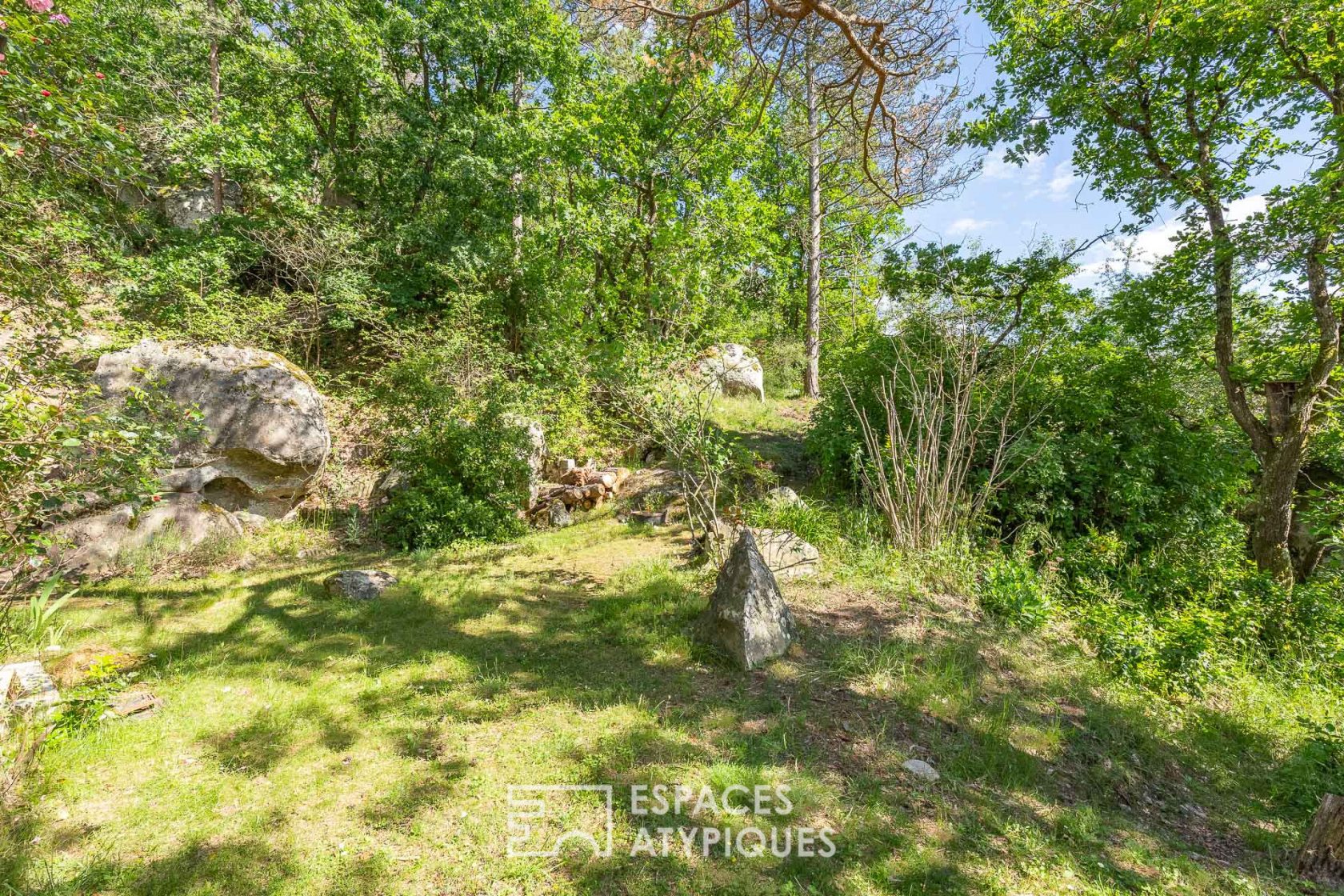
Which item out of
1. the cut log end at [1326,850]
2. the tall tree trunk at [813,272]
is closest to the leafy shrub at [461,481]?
the cut log end at [1326,850]

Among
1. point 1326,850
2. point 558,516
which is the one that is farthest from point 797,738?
point 558,516

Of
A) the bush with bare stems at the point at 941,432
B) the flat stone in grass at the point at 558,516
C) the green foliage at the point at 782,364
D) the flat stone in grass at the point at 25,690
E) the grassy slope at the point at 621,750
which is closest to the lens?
the grassy slope at the point at 621,750

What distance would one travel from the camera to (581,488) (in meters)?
7.36

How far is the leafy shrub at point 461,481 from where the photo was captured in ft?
20.3

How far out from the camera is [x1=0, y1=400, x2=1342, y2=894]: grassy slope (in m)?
2.06

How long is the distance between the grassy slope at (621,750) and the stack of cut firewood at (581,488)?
2628 mm

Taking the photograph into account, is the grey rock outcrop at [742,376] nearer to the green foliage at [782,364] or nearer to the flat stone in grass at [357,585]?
the green foliage at [782,364]

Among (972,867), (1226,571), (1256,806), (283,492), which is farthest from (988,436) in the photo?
(283,492)

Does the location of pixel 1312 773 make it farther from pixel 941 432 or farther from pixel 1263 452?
pixel 1263 452

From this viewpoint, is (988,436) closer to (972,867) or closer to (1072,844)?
(1072,844)

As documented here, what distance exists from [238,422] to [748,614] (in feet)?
21.0

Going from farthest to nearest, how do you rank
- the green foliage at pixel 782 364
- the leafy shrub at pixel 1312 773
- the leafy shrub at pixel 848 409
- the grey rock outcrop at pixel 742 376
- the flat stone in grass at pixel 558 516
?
the green foliage at pixel 782 364 < the grey rock outcrop at pixel 742 376 < the leafy shrub at pixel 848 409 < the flat stone in grass at pixel 558 516 < the leafy shrub at pixel 1312 773

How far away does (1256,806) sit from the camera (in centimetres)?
288

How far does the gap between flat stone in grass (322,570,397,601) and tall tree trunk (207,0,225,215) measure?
900cm
